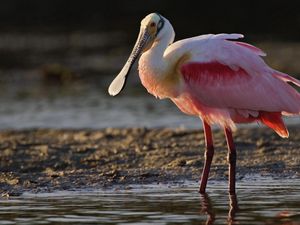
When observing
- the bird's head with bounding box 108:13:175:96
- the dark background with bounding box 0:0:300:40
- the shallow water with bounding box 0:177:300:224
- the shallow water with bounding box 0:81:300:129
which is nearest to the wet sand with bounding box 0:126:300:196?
the shallow water with bounding box 0:177:300:224

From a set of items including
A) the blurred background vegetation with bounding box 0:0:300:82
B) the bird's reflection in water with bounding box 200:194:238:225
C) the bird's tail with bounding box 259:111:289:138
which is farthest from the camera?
the blurred background vegetation with bounding box 0:0:300:82

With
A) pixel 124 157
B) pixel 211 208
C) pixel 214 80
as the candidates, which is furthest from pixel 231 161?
pixel 124 157

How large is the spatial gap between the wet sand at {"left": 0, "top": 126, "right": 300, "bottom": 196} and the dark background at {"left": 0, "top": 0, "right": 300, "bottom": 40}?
15414 mm

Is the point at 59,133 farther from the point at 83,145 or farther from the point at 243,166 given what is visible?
the point at 243,166

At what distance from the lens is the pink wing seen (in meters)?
10.1

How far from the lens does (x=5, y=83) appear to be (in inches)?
878

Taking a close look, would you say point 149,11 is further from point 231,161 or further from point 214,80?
point 231,161

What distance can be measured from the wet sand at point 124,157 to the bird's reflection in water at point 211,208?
3.68ft

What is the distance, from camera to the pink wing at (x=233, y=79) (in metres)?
10.1

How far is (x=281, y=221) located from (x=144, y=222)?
1.02 meters

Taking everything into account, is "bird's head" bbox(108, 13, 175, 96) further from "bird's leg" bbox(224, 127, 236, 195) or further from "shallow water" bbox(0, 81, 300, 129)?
"shallow water" bbox(0, 81, 300, 129)

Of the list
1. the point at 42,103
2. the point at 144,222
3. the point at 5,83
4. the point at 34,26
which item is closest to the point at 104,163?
the point at 144,222

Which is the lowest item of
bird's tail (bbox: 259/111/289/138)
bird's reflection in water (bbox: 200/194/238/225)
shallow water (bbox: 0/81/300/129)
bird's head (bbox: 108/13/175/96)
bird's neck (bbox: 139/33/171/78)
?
bird's reflection in water (bbox: 200/194/238/225)

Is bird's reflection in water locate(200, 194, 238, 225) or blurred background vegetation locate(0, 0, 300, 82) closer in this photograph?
bird's reflection in water locate(200, 194, 238, 225)
